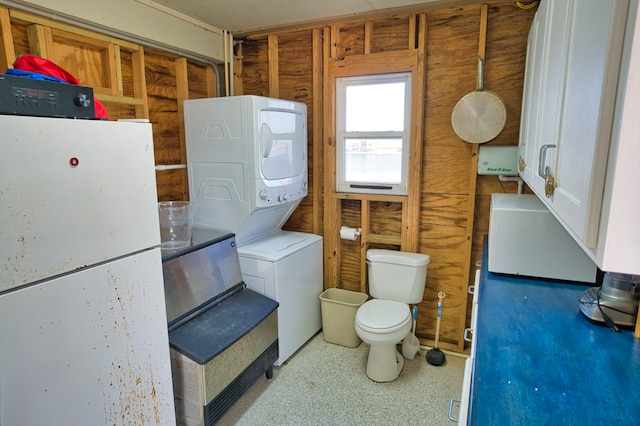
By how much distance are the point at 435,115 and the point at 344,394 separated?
1971 mm

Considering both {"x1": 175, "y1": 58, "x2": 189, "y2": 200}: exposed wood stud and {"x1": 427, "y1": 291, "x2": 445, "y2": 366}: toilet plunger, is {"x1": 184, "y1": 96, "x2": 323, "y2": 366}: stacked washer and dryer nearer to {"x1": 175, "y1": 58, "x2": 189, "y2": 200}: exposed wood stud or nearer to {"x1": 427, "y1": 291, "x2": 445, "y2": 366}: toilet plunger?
{"x1": 175, "y1": 58, "x2": 189, "y2": 200}: exposed wood stud

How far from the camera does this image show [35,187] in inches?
47.4

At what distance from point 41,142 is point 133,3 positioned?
151 cm

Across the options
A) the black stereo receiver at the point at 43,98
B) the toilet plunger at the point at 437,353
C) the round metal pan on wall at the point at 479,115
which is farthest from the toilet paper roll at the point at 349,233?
the black stereo receiver at the point at 43,98

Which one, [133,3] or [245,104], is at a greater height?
[133,3]

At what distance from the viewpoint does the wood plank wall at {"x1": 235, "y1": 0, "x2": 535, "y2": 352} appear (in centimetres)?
244

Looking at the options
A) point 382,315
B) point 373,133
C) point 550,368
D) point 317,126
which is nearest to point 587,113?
point 550,368

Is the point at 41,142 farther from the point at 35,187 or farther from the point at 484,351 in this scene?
the point at 484,351

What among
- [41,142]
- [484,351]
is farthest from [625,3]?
[41,142]

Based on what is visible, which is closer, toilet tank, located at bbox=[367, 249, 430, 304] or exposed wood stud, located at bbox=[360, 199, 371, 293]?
toilet tank, located at bbox=[367, 249, 430, 304]

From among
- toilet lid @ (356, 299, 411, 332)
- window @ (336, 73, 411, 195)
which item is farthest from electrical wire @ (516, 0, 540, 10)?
toilet lid @ (356, 299, 411, 332)

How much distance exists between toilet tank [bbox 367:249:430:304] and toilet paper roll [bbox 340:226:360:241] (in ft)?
0.71

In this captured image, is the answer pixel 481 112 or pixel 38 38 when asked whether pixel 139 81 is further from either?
pixel 481 112

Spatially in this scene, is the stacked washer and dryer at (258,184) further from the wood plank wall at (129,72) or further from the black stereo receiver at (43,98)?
the black stereo receiver at (43,98)
